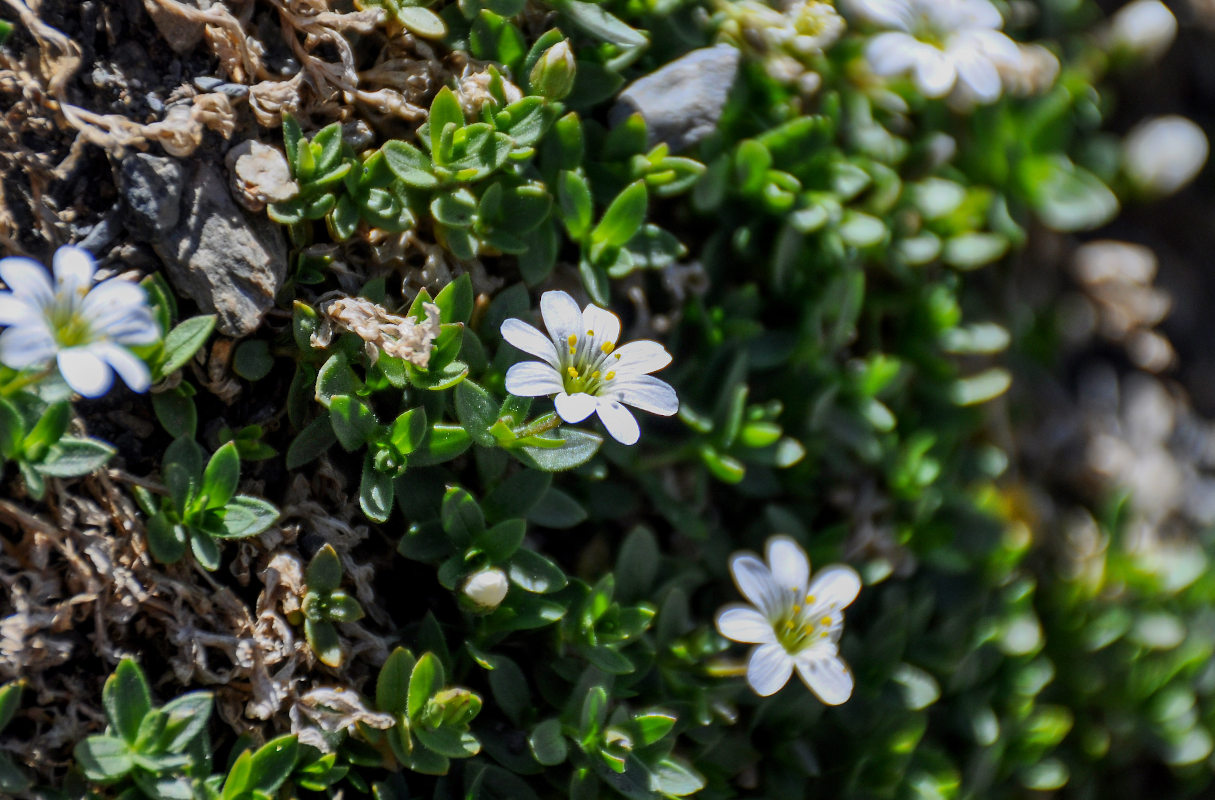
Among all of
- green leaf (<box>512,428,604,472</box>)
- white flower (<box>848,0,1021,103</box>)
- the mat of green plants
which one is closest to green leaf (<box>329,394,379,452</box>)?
the mat of green plants

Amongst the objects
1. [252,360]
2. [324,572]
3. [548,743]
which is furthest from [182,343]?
[548,743]

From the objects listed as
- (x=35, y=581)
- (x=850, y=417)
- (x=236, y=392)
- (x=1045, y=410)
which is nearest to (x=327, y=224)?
(x=236, y=392)

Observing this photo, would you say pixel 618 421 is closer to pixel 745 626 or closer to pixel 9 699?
pixel 745 626

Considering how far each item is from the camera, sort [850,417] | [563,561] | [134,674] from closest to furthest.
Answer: [134,674] < [563,561] < [850,417]

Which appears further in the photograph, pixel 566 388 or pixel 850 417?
pixel 850 417

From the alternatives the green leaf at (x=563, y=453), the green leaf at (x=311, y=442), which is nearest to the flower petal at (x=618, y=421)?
the green leaf at (x=563, y=453)

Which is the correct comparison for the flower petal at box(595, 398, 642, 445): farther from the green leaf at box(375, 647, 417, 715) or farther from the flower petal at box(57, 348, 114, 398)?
the flower petal at box(57, 348, 114, 398)

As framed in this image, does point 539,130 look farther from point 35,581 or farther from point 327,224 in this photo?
point 35,581
